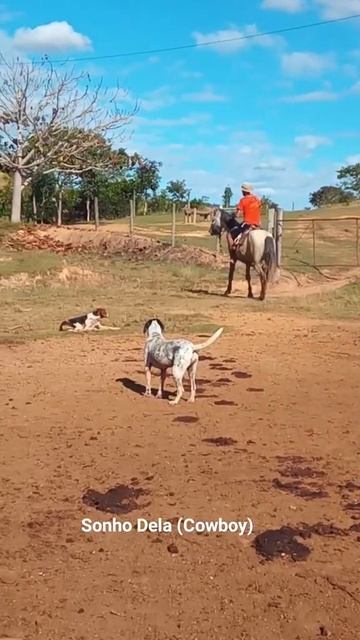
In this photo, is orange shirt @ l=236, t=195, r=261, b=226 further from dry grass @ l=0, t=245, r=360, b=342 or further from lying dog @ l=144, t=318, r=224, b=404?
lying dog @ l=144, t=318, r=224, b=404

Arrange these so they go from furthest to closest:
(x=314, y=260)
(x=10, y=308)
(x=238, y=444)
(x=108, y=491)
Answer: (x=314, y=260)
(x=10, y=308)
(x=238, y=444)
(x=108, y=491)

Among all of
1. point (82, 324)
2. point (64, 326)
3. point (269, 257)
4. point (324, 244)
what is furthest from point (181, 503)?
point (324, 244)

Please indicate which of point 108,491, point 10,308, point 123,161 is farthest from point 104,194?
point 108,491

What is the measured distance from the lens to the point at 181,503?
5.22m

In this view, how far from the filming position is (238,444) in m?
6.58

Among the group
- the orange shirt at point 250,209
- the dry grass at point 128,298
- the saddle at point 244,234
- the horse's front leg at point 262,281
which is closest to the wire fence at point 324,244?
the orange shirt at point 250,209

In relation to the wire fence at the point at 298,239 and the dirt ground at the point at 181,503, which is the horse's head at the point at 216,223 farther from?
the dirt ground at the point at 181,503

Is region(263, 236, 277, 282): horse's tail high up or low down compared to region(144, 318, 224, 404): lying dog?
up

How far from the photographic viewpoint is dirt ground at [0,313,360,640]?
3.84 m

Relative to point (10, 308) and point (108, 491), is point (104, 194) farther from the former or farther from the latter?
point (108, 491)

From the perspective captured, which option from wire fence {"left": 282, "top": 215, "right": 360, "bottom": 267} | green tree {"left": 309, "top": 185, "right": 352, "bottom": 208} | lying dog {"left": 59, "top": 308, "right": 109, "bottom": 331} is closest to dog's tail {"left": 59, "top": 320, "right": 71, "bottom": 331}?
lying dog {"left": 59, "top": 308, "right": 109, "bottom": 331}

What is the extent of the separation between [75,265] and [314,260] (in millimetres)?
8048

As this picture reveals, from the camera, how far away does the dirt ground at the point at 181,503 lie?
3.84m

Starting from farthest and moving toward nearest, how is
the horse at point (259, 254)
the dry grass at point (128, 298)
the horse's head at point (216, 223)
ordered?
the horse's head at point (216, 223)
the horse at point (259, 254)
the dry grass at point (128, 298)
